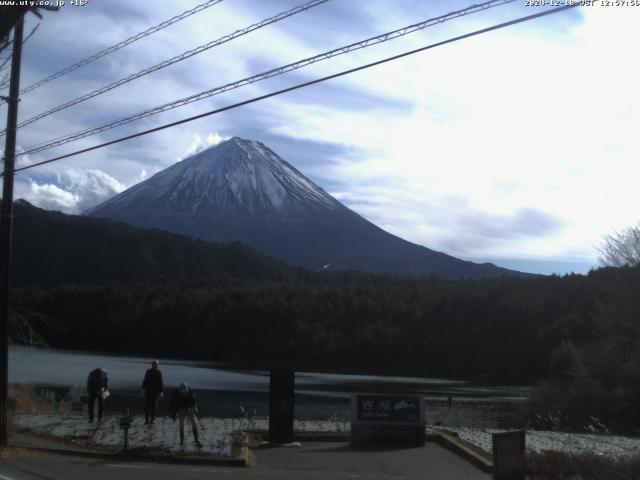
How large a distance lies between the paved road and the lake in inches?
392

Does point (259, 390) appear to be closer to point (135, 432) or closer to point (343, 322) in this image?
point (135, 432)

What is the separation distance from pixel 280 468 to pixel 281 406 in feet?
7.75

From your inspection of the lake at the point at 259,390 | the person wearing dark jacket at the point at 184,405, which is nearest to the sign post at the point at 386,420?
the person wearing dark jacket at the point at 184,405

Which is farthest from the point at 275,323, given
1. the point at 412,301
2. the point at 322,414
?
the point at 322,414

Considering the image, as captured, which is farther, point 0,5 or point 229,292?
point 229,292

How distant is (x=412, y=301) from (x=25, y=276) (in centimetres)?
5576

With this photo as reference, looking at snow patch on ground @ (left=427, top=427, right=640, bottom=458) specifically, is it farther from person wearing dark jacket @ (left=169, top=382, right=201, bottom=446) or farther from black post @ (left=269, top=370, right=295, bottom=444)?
person wearing dark jacket @ (left=169, top=382, right=201, bottom=446)

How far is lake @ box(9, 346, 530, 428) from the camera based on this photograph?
32.8 metres

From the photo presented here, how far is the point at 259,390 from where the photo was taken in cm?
4672

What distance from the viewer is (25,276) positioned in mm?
115875

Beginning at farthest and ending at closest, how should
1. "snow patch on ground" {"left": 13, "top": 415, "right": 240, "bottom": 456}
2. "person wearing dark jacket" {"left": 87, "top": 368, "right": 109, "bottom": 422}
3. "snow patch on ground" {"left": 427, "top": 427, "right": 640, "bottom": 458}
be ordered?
"person wearing dark jacket" {"left": 87, "top": 368, "right": 109, "bottom": 422}, "snow patch on ground" {"left": 427, "top": 427, "right": 640, "bottom": 458}, "snow patch on ground" {"left": 13, "top": 415, "right": 240, "bottom": 456}

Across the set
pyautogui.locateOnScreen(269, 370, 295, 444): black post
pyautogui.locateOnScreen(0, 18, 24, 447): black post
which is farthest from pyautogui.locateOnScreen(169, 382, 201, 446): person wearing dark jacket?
pyautogui.locateOnScreen(0, 18, 24, 447): black post

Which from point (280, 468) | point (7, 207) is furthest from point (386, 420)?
point (7, 207)

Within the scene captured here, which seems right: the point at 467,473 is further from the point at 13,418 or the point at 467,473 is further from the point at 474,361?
the point at 474,361
